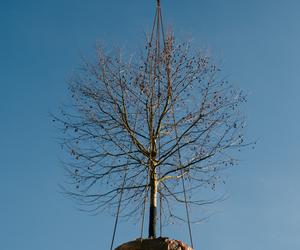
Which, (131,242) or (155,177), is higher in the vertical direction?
(155,177)

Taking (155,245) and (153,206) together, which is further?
(153,206)

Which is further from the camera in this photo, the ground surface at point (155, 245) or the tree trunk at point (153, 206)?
the tree trunk at point (153, 206)

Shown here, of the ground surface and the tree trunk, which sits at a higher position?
the tree trunk

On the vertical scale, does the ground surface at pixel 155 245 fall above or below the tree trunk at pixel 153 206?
below

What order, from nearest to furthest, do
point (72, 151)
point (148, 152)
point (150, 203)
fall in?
point (150, 203) → point (148, 152) → point (72, 151)

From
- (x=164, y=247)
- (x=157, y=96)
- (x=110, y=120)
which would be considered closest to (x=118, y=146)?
(x=110, y=120)

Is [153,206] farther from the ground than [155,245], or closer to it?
farther from the ground

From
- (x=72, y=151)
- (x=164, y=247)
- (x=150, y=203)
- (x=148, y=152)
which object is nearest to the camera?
(x=164, y=247)

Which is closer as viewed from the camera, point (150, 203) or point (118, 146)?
point (150, 203)

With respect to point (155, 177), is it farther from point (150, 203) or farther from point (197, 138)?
point (197, 138)

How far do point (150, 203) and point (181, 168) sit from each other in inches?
42.1

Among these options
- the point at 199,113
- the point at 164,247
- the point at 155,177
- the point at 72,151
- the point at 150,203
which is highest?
the point at 199,113

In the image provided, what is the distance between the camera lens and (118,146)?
935cm

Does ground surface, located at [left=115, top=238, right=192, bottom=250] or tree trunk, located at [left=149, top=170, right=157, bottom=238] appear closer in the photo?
ground surface, located at [left=115, top=238, right=192, bottom=250]
